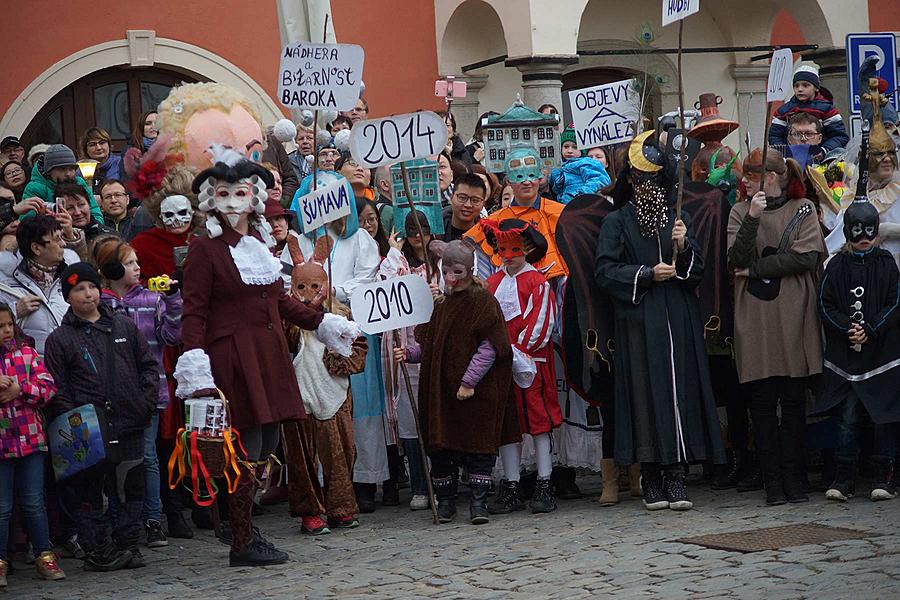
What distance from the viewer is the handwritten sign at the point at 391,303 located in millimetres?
8406

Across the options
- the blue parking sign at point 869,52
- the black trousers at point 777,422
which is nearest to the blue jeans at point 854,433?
the black trousers at point 777,422

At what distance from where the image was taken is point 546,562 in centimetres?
715

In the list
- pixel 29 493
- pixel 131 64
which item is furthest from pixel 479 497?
pixel 131 64

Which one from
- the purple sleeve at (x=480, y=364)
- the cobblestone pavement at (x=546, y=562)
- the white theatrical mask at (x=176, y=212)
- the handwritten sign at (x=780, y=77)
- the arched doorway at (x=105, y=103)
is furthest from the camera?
the arched doorway at (x=105, y=103)

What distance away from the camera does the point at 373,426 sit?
9.22 meters

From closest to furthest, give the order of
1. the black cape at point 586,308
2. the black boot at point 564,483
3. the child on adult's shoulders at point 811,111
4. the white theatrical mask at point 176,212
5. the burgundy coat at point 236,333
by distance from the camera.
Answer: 1. the burgundy coat at point 236,333
2. the white theatrical mask at point 176,212
3. the black cape at point 586,308
4. the black boot at point 564,483
5. the child on adult's shoulders at point 811,111

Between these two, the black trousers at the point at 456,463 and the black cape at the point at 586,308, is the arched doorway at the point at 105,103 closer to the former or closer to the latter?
the black cape at the point at 586,308

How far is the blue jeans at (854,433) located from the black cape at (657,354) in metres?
0.69

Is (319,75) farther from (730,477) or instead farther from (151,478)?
(730,477)

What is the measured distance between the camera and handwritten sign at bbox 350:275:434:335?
27.6ft

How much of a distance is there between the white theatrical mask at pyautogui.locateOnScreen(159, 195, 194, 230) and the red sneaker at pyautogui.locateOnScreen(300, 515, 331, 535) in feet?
5.95

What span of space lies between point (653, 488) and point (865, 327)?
4.82 feet

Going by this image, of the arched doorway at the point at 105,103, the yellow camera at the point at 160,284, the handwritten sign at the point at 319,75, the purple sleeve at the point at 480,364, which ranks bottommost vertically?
the purple sleeve at the point at 480,364

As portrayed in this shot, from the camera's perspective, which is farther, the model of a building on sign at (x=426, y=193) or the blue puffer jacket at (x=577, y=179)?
the blue puffer jacket at (x=577, y=179)
